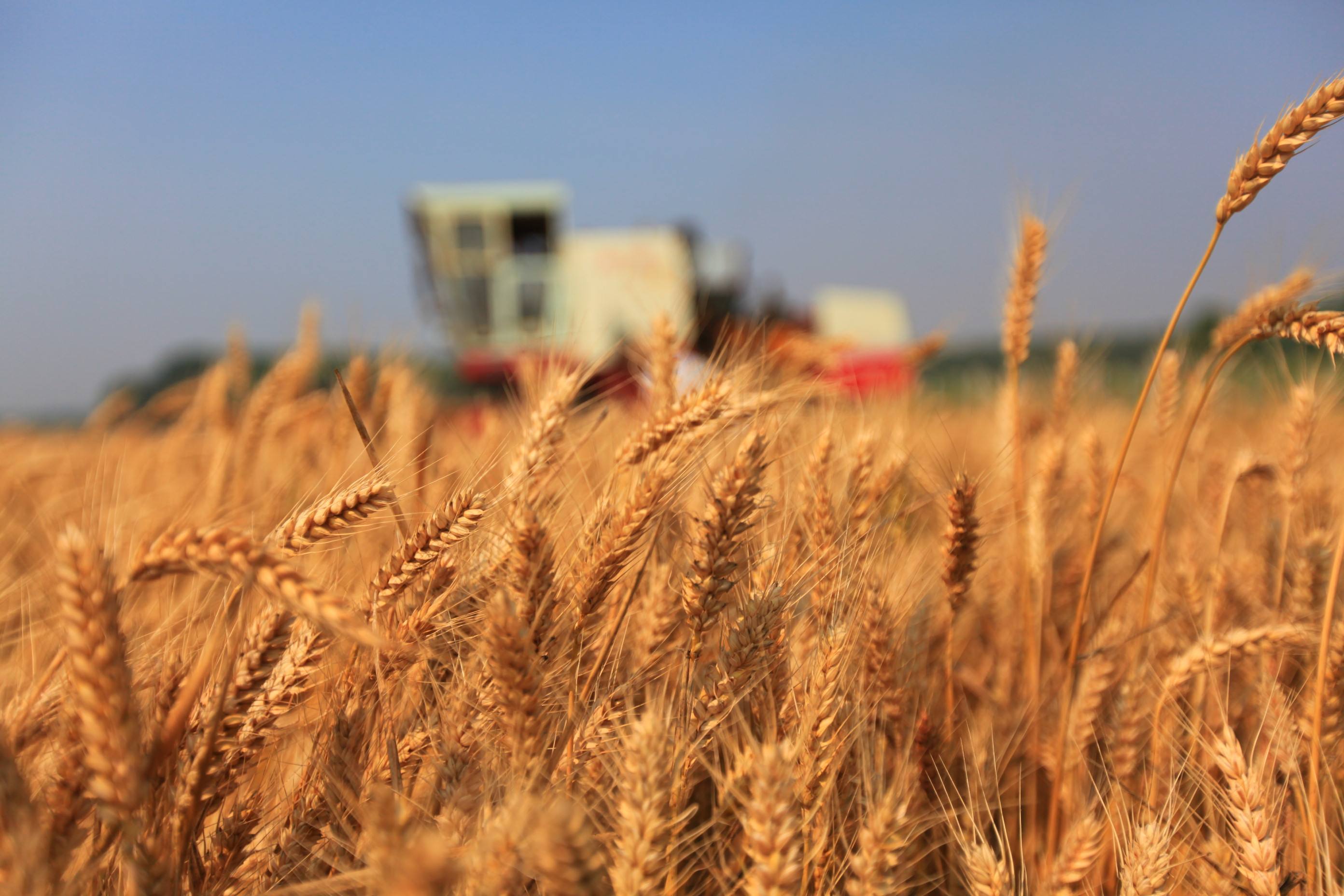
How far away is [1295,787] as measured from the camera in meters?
1.09

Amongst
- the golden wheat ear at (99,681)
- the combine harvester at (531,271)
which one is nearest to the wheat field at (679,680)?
the golden wheat ear at (99,681)

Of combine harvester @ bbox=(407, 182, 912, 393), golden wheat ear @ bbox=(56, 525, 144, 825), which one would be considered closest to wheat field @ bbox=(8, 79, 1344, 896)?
golden wheat ear @ bbox=(56, 525, 144, 825)

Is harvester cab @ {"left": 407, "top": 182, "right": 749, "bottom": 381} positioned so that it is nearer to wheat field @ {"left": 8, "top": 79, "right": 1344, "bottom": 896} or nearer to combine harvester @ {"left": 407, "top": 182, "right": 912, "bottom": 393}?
combine harvester @ {"left": 407, "top": 182, "right": 912, "bottom": 393}

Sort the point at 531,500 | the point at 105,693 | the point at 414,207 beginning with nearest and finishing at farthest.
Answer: the point at 105,693
the point at 531,500
the point at 414,207

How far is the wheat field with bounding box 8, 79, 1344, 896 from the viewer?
27.8 inches

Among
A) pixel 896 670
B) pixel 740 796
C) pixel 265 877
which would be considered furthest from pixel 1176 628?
pixel 265 877

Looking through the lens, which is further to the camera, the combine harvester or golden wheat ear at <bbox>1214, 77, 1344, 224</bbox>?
the combine harvester

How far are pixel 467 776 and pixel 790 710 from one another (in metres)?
0.40

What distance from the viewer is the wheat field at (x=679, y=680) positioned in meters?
0.71

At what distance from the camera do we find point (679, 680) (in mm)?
1008

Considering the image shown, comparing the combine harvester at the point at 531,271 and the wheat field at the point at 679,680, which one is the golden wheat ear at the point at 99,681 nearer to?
the wheat field at the point at 679,680

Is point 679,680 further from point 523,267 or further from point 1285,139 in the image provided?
point 523,267

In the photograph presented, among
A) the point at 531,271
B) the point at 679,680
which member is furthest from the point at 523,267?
the point at 679,680

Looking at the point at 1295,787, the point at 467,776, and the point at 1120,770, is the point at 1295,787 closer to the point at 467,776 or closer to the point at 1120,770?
the point at 1120,770
